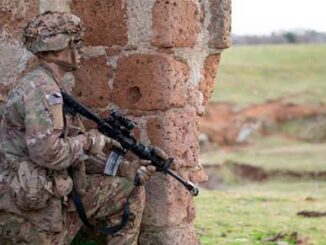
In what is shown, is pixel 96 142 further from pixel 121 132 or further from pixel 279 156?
pixel 279 156

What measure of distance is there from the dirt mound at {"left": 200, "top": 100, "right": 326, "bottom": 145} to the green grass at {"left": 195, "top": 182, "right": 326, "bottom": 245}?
13503mm

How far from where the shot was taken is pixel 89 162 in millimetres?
5242

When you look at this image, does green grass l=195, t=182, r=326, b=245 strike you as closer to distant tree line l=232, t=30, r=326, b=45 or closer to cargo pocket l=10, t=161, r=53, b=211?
cargo pocket l=10, t=161, r=53, b=211

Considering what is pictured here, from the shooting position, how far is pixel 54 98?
477 cm

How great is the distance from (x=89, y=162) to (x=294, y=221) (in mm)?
3537

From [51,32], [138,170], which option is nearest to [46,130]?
[51,32]

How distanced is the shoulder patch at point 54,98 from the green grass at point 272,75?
20.9m

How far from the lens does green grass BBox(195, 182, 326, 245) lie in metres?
7.48

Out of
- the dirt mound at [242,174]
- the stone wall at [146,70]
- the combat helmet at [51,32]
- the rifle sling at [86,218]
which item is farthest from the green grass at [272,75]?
the combat helmet at [51,32]

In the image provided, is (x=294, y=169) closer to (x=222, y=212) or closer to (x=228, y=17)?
(x=222, y=212)

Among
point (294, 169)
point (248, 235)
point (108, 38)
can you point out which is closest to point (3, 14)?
point (108, 38)

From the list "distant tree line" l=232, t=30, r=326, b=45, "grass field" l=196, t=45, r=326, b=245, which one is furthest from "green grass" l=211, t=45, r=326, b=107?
"distant tree line" l=232, t=30, r=326, b=45

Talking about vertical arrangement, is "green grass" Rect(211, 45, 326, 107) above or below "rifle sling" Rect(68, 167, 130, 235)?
below

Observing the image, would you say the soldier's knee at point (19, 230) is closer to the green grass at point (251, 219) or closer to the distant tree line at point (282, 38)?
the green grass at point (251, 219)
